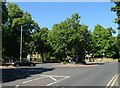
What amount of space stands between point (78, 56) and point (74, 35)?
19.2ft

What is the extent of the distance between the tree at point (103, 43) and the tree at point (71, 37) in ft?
155

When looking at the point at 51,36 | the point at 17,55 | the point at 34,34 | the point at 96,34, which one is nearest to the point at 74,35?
the point at 51,36

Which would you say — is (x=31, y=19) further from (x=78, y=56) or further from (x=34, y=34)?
(x=78, y=56)

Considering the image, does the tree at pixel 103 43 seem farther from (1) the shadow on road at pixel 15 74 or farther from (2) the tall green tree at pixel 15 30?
(1) the shadow on road at pixel 15 74

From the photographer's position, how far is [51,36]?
7288cm

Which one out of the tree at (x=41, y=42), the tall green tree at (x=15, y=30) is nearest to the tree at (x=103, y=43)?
the tree at (x=41, y=42)

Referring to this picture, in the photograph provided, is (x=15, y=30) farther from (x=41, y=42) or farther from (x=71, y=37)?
(x=41, y=42)

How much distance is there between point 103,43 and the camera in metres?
118

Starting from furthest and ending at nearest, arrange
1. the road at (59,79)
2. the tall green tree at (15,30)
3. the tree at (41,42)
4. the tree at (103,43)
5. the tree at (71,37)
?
the tree at (103,43) → the tree at (41,42) → the tall green tree at (15,30) → the tree at (71,37) → the road at (59,79)

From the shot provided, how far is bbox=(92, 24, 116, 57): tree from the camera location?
4619 inches

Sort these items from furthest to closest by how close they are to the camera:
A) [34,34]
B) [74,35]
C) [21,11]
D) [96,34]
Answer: [96,34], [34,34], [21,11], [74,35]

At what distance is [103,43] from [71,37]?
5200cm

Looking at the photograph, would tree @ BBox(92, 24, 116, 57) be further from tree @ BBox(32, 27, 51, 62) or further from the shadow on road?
the shadow on road

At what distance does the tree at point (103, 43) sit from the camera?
117312mm
